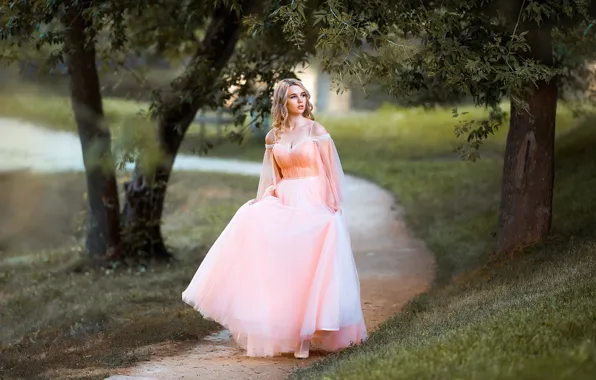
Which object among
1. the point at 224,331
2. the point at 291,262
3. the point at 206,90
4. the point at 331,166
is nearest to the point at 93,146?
the point at 206,90

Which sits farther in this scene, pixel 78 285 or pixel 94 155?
pixel 94 155

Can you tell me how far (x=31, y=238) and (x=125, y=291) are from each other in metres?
9.71

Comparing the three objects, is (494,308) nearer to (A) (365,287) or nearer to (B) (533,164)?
(B) (533,164)

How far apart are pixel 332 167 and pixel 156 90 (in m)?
6.63

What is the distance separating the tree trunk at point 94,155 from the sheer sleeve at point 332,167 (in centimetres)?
735

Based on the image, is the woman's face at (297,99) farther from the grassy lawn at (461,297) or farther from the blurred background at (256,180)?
the grassy lawn at (461,297)

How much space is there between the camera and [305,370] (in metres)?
7.56

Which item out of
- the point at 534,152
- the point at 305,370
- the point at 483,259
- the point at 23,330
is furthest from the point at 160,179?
the point at 305,370

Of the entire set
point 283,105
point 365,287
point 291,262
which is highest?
point 283,105

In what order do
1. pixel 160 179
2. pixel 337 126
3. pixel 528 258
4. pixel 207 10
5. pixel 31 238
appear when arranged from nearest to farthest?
pixel 528 258, pixel 207 10, pixel 160 179, pixel 31 238, pixel 337 126

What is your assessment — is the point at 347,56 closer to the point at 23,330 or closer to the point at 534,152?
the point at 534,152

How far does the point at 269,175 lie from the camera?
9.16 m

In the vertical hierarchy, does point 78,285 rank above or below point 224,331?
below

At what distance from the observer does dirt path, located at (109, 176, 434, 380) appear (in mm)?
A: 8141
